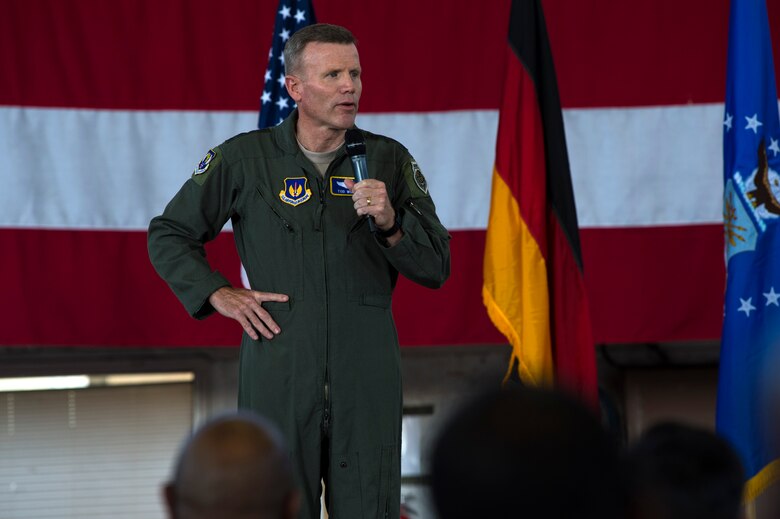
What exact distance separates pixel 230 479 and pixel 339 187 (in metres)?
1.55

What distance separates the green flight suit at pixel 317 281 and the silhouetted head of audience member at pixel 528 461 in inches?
63.1

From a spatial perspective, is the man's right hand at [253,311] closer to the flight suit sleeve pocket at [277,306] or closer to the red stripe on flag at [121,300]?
the flight suit sleeve pocket at [277,306]

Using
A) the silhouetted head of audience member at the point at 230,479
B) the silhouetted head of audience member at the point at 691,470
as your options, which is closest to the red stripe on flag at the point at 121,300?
the silhouetted head of audience member at the point at 691,470

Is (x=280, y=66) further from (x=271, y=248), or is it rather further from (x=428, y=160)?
(x=271, y=248)

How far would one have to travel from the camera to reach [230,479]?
4.17 ft

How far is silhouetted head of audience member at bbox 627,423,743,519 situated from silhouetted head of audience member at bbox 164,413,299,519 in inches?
15.7

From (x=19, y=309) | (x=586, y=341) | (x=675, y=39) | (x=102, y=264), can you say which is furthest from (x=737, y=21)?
(x=19, y=309)

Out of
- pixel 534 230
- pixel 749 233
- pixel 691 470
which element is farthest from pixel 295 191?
pixel 749 233

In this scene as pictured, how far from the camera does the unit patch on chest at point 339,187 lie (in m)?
2.75

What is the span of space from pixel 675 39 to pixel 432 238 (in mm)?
2361

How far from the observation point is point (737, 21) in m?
3.97

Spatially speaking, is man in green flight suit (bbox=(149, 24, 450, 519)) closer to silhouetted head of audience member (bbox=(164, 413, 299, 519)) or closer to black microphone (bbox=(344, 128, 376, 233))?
black microphone (bbox=(344, 128, 376, 233))

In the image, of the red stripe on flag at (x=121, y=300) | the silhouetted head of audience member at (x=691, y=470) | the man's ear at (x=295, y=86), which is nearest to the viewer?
the silhouetted head of audience member at (x=691, y=470)

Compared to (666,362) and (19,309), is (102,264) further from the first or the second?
(666,362)
